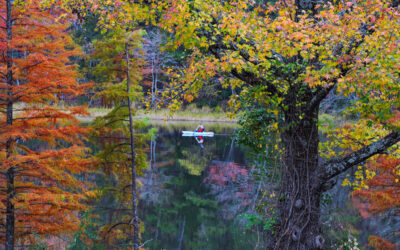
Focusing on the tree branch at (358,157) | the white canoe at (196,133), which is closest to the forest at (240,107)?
the tree branch at (358,157)

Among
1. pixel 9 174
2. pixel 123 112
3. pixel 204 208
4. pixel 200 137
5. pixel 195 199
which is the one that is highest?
pixel 123 112

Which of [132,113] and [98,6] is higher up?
[98,6]

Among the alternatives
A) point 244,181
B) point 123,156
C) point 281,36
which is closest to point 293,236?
point 281,36

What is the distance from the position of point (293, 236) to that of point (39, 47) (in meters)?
5.75

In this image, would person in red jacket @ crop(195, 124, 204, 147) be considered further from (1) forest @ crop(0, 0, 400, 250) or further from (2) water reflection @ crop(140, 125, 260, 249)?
(1) forest @ crop(0, 0, 400, 250)

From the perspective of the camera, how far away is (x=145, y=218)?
13.0 m

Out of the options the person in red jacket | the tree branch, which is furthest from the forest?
the person in red jacket

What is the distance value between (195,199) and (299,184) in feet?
32.3

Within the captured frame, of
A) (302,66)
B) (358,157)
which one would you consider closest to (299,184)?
(358,157)

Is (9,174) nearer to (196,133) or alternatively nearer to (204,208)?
(204,208)

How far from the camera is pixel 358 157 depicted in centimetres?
538

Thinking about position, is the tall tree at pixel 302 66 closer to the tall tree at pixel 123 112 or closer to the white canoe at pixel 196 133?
the tall tree at pixel 123 112

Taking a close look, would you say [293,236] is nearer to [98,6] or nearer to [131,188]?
[98,6]

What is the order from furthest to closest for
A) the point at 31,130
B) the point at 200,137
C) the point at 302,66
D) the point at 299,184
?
1. the point at 200,137
2. the point at 31,130
3. the point at 299,184
4. the point at 302,66
